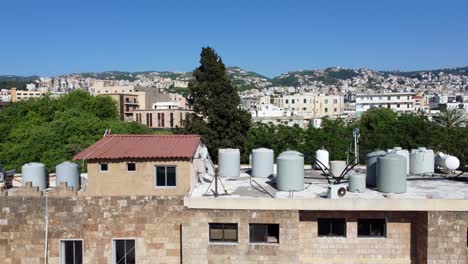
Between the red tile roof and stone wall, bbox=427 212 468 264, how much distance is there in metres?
10.2

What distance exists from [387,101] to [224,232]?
552 feet

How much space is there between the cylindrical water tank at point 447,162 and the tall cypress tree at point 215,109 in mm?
26666

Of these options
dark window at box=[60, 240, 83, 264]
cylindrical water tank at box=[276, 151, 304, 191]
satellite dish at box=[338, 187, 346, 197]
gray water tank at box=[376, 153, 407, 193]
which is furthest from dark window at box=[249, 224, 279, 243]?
dark window at box=[60, 240, 83, 264]

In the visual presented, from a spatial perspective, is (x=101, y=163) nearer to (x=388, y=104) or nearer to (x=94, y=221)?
(x=94, y=221)

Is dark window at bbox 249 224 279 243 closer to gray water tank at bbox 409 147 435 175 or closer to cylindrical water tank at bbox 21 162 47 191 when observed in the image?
gray water tank at bbox 409 147 435 175

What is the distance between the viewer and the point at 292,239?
1814 centimetres

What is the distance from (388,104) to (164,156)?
168 m

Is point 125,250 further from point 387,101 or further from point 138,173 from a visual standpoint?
point 387,101

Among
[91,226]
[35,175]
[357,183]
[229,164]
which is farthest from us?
[229,164]

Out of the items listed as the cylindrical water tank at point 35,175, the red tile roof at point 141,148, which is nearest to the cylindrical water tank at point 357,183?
the red tile roof at point 141,148

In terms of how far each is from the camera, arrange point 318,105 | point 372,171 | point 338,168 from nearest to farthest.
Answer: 1. point 372,171
2. point 338,168
3. point 318,105

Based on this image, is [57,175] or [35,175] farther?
[35,175]

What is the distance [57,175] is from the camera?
21.5 metres

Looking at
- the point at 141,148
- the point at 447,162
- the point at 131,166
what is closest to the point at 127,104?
the point at 141,148
